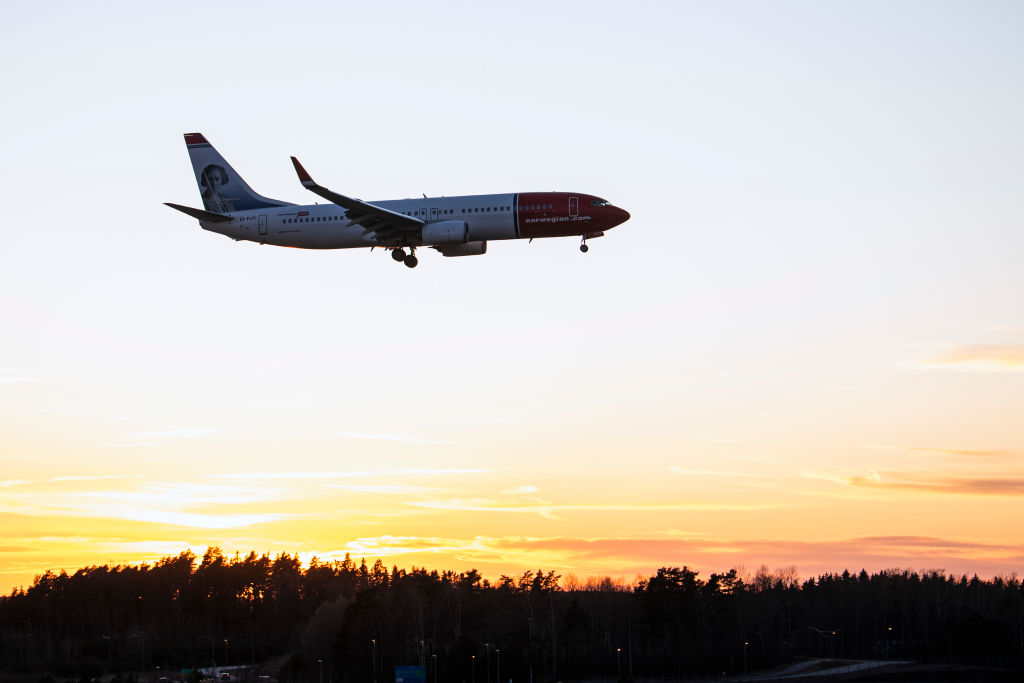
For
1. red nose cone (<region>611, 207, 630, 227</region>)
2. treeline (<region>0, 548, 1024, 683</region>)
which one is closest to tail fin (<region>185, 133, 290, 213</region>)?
red nose cone (<region>611, 207, 630, 227</region>)

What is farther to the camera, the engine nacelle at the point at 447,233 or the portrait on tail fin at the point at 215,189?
the portrait on tail fin at the point at 215,189

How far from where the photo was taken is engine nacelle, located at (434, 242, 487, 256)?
229ft

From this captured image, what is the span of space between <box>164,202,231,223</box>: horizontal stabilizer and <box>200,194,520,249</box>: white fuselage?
1.49 ft

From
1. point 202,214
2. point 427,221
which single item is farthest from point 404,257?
point 202,214

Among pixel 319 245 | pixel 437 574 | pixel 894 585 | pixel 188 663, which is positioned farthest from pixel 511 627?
pixel 319 245

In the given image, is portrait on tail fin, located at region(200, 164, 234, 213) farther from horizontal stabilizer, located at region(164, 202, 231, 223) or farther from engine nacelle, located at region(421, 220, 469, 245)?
engine nacelle, located at region(421, 220, 469, 245)

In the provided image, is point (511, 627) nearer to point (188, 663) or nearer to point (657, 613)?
point (657, 613)

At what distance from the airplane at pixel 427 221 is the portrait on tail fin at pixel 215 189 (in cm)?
700

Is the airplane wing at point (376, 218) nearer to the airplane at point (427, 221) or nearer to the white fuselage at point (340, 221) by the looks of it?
the airplane at point (427, 221)

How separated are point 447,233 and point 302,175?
9.67 m

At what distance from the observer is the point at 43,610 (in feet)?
627

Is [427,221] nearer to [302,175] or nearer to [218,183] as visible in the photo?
[302,175]

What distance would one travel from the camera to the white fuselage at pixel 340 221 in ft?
225

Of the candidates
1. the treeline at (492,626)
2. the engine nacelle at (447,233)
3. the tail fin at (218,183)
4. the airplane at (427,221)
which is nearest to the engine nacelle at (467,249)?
the airplane at (427,221)
